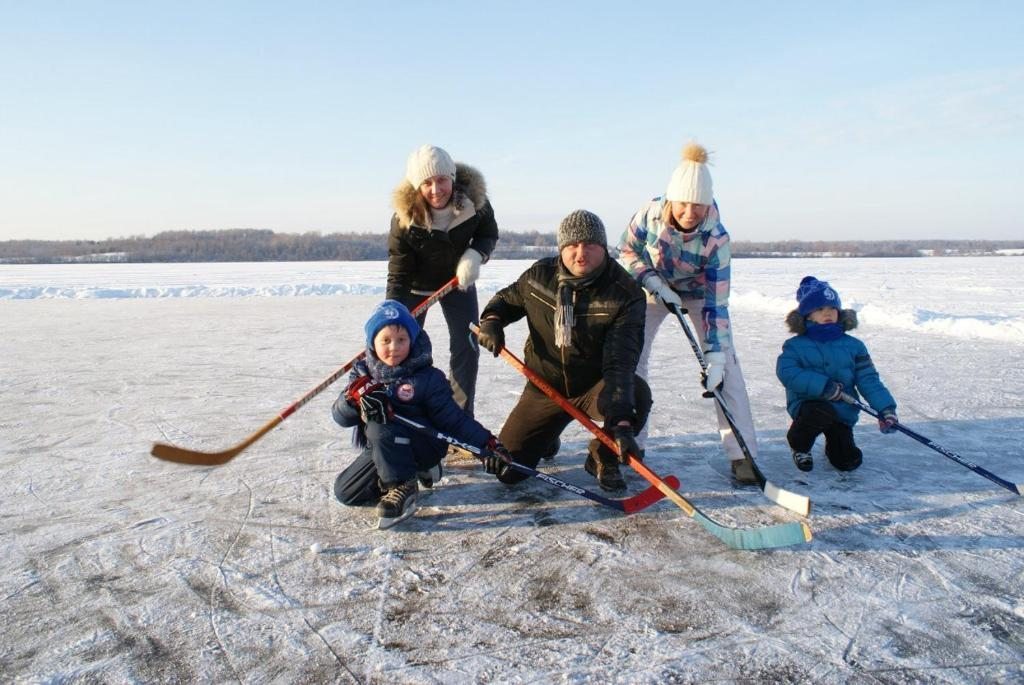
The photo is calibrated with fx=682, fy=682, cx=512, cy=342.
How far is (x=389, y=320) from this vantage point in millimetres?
2834

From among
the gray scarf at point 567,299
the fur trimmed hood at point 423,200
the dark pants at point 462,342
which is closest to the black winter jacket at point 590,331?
the gray scarf at point 567,299

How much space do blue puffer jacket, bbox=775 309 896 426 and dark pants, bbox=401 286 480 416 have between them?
160 cm

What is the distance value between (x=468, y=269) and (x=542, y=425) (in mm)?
867

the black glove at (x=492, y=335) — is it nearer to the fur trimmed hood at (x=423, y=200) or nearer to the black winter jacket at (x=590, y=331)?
the black winter jacket at (x=590, y=331)

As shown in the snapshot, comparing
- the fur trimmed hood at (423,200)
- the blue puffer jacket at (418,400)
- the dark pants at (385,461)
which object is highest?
the fur trimmed hood at (423,200)

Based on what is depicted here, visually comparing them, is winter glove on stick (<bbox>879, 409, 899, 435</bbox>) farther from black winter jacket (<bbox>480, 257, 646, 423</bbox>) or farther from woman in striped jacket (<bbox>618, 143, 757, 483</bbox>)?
black winter jacket (<bbox>480, 257, 646, 423</bbox>)

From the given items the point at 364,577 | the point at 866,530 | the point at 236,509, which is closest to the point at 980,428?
the point at 866,530

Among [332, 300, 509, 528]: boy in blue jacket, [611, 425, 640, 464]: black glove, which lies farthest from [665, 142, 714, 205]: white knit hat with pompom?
[332, 300, 509, 528]: boy in blue jacket

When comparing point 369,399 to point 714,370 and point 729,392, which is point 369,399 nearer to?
point 714,370

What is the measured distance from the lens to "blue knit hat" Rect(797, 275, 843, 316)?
11.5 feet

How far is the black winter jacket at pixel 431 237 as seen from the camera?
11.3 ft

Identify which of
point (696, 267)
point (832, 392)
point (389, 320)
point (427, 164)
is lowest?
point (832, 392)

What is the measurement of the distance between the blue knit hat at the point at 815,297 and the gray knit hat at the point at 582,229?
1.23m

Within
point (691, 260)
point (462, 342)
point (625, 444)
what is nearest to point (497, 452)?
point (625, 444)
